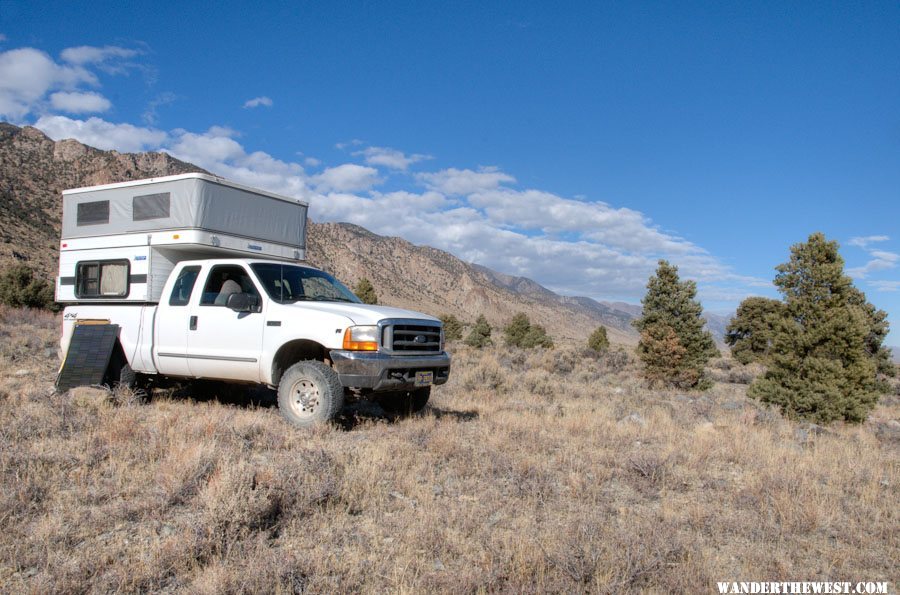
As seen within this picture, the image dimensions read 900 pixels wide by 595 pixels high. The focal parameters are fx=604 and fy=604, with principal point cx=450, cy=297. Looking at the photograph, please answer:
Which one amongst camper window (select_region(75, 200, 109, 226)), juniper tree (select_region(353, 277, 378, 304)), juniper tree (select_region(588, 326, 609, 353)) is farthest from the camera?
juniper tree (select_region(588, 326, 609, 353))

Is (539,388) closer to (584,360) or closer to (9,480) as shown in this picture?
(9,480)

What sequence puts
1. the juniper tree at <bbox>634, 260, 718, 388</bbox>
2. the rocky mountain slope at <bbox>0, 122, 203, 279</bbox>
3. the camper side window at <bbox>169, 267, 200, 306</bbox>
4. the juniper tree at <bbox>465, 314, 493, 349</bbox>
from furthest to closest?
the rocky mountain slope at <bbox>0, 122, 203, 279</bbox>, the juniper tree at <bbox>465, 314, 493, 349</bbox>, the juniper tree at <bbox>634, 260, 718, 388</bbox>, the camper side window at <bbox>169, 267, 200, 306</bbox>

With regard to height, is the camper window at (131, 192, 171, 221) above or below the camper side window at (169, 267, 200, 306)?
above

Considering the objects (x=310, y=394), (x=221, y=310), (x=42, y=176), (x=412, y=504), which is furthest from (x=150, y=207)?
(x=42, y=176)

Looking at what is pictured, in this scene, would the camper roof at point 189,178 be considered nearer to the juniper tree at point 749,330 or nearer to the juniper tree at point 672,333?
the juniper tree at point 672,333

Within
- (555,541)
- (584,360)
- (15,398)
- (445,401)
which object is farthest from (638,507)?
(584,360)

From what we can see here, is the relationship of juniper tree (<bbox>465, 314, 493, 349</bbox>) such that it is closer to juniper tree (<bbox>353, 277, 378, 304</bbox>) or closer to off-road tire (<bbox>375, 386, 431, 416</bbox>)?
juniper tree (<bbox>353, 277, 378, 304</bbox>)

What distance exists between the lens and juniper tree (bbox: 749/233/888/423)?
12430 mm

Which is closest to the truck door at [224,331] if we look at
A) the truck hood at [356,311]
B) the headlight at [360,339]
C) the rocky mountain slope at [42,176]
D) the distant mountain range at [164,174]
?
the truck hood at [356,311]

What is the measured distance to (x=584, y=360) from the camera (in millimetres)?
28281

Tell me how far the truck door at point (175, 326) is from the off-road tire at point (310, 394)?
5.72 feet

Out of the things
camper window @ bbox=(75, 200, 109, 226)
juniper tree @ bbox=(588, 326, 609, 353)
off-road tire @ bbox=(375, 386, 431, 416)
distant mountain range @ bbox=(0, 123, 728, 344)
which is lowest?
off-road tire @ bbox=(375, 386, 431, 416)

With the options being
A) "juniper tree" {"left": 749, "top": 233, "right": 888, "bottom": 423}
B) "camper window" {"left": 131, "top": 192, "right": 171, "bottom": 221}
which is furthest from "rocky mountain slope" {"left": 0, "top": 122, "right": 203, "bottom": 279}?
"juniper tree" {"left": 749, "top": 233, "right": 888, "bottom": 423}

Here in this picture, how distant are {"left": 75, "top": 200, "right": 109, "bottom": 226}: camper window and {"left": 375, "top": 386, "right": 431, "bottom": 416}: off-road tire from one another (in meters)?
5.11
